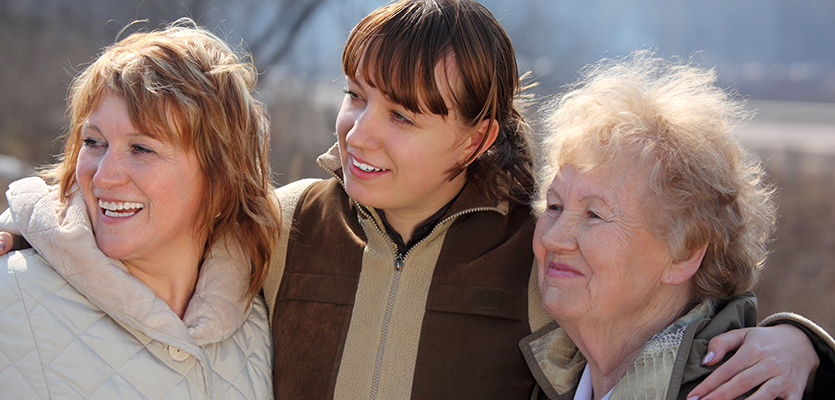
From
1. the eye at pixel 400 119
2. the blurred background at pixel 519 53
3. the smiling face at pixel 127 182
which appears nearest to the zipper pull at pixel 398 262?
the eye at pixel 400 119

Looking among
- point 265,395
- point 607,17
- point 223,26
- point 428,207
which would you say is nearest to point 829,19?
point 607,17

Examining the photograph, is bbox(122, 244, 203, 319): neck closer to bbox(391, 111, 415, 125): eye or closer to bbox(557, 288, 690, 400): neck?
bbox(391, 111, 415, 125): eye

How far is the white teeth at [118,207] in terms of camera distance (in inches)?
64.1

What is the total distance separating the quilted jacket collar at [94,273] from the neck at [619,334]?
40.3 inches

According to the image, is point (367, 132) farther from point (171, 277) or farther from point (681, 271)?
point (681, 271)

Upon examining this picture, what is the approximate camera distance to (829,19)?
7328 mm

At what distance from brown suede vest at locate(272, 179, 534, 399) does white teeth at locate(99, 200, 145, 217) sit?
0.53 metres

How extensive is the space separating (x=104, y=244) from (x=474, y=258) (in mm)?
1078

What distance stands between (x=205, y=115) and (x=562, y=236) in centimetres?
107

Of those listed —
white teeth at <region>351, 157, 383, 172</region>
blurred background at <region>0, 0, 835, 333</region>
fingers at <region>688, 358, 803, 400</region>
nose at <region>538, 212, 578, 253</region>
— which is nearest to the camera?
fingers at <region>688, 358, 803, 400</region>

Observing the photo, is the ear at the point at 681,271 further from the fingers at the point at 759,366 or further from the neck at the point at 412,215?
the neck at the point at 412,215

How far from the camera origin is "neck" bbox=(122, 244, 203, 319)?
5.75 ft

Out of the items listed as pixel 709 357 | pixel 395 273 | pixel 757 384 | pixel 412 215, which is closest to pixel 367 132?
pixel 412 215

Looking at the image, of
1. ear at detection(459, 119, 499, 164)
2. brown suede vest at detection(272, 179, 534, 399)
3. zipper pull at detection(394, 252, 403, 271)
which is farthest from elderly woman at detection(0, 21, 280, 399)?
ear at detection(459, 119, 499, 164)
